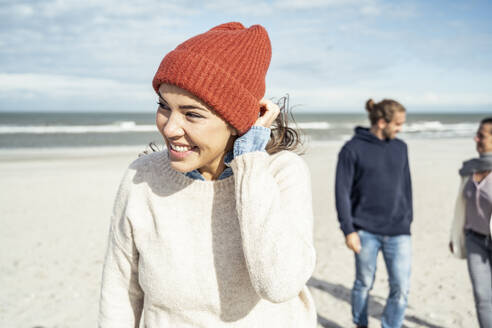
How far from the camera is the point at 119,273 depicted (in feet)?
5.24

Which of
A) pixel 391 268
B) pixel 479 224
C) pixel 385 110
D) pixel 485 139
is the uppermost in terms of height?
pixel 385 110

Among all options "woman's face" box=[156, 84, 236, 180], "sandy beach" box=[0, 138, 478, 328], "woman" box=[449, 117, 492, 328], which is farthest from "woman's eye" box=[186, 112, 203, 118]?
"sandy beach" box=[0, 138, 478, 328]

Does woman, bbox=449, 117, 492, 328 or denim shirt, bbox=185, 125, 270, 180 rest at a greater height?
denim shirt, bbox=185, 125, 270, 180

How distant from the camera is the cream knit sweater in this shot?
54.4 inches

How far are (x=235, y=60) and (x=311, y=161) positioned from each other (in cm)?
1479

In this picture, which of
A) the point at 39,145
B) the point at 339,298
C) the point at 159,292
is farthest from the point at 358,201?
the point at 39,145

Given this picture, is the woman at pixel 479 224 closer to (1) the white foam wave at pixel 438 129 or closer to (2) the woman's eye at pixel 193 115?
(2) the woman's eye at pixel 193 115

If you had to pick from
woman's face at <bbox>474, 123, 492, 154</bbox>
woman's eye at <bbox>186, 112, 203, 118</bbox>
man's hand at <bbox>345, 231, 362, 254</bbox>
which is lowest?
man's hand at <bbox>345, 231, 362, 254</bbox>

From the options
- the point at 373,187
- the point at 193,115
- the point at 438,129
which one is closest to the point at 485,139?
the point at 373,187

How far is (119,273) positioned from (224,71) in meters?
0.93

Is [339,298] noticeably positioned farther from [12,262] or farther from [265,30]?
[12,262]

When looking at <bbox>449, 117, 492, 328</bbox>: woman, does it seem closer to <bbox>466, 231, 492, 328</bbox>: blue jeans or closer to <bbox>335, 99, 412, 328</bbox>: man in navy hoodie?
<bbox>466, 231, 492, 328</bbox>: blue jeans

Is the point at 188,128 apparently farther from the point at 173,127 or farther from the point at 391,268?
the point at 391,268

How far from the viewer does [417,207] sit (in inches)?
349
